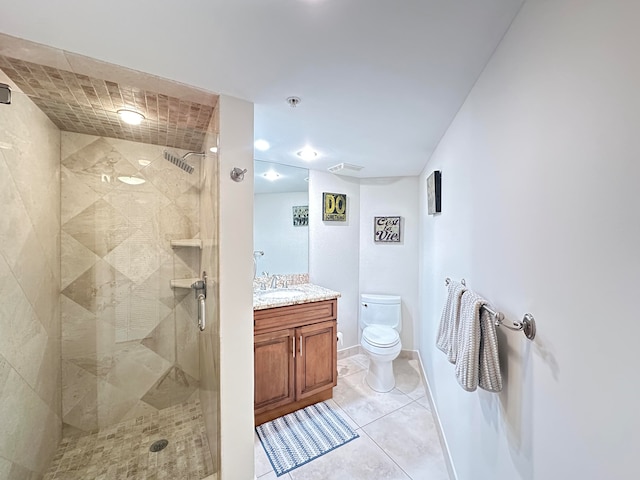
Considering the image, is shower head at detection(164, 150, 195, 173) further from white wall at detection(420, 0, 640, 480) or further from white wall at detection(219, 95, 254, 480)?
white wall at detection(420, 0, 640, 480)

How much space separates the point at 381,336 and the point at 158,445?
6.35ft

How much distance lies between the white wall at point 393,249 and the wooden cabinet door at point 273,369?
4.76 ft

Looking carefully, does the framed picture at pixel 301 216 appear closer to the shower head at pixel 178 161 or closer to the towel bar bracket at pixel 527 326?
the shower head at pixel 178 161

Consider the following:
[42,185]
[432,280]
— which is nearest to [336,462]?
[432,280]

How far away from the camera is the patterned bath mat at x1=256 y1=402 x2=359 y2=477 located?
1.67 m

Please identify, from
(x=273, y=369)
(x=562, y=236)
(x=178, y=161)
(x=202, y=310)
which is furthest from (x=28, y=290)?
(x=562, y=236)

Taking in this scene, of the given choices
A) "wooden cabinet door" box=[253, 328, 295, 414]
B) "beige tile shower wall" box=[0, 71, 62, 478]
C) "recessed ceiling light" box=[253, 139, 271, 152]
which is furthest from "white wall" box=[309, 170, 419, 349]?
"beige tile shower wall" box=[0, 71, 62, 478]

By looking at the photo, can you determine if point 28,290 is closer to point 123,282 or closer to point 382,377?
point 123,282

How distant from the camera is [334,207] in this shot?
9.85ft

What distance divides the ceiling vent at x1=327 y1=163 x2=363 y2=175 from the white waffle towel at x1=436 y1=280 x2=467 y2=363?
63.7 inches

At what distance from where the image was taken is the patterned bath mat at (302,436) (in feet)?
5.49

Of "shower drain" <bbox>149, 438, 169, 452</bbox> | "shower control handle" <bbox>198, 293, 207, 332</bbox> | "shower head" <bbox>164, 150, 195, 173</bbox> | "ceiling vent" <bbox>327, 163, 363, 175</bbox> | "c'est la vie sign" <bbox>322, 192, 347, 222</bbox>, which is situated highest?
"ceiling vent" <bbox>327, 163, 363, 175</bbox>

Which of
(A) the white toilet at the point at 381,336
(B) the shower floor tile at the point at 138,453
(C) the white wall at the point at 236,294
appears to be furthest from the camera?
(A) the white toilet at the point at 381,336

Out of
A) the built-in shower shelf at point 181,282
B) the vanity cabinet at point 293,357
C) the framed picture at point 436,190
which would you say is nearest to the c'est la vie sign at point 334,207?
the vanity cabinet at point 293,357
